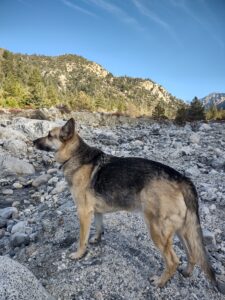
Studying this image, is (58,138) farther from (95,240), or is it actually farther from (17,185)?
(17,185)

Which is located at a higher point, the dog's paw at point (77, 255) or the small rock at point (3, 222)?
the dog's paw at point (77, 255)

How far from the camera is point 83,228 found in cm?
594

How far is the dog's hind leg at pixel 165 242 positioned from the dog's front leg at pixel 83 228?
4.28 feet

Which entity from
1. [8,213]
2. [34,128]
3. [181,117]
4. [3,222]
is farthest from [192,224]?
[181,117]

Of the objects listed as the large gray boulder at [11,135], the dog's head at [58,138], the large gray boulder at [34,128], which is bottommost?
the large gray boulder at [11,135]

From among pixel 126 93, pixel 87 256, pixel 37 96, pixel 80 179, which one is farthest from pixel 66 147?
pixel 126 93

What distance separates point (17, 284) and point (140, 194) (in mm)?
Answer: 2027

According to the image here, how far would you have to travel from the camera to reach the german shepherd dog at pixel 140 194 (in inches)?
197

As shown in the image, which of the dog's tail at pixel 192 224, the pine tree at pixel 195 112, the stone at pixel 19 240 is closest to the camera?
the dog's tail at pixel 192 224

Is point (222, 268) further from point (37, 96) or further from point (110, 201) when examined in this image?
point (37, 96)

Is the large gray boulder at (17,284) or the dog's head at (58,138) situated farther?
the dog's head at (58,138)

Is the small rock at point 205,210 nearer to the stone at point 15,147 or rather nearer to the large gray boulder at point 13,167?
the large gray boulder at point 13,167

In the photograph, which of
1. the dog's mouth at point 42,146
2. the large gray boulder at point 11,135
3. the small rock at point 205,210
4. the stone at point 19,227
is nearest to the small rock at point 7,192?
the stone at point 19,227

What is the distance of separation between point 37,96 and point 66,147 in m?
39.7
